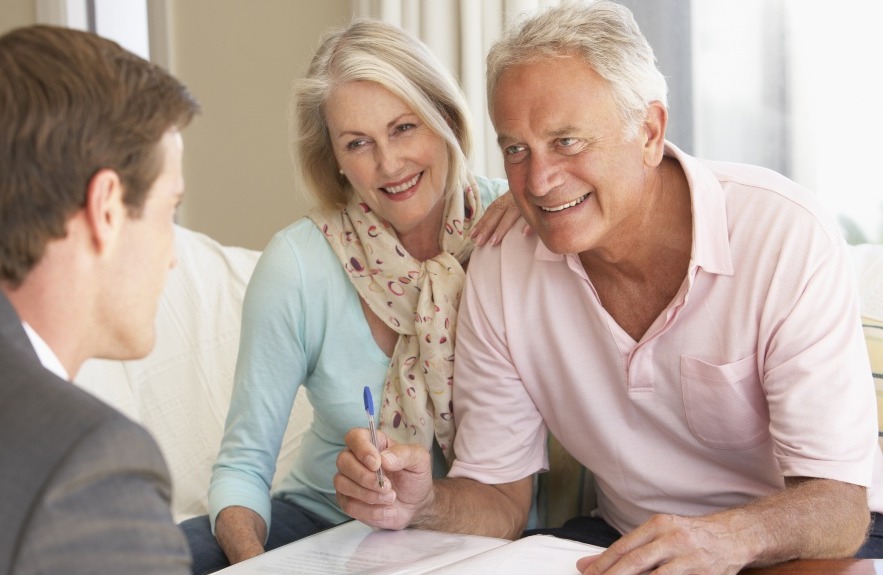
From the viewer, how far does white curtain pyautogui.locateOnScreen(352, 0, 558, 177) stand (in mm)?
2799

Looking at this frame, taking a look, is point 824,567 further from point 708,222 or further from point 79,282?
point 79,282

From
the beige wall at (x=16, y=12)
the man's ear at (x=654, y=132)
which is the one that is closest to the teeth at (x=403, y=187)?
the man's ear at (x=654, y=132)

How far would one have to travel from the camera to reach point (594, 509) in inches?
76.0

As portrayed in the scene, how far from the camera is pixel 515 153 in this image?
1554 mm

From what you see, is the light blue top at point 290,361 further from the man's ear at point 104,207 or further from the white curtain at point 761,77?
the man's ear at point 104,207

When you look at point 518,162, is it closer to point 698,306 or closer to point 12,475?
point 698,306

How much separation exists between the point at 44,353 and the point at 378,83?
1065 mm

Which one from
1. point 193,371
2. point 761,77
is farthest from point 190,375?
point 761,77

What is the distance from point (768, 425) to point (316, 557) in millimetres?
700

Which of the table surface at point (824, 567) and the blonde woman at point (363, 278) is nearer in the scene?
the table surface at point (824, 567)

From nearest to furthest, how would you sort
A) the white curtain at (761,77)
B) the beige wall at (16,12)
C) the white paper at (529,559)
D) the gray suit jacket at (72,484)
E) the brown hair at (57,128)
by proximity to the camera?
the gray suit jacket at (72,484), the brown hair at (57,128), the white paper at (529,559), the white curtain at (761,77), the beige wall at (16,12)

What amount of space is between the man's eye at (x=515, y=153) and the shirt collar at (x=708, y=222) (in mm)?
246

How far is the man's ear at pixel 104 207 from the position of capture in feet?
2.56

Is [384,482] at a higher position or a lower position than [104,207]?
lower
